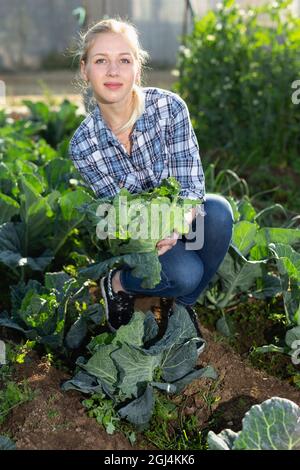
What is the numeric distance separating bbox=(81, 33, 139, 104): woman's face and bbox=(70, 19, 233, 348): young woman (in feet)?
0.18

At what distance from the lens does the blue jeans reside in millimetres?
2713

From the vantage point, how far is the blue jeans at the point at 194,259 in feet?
8.90

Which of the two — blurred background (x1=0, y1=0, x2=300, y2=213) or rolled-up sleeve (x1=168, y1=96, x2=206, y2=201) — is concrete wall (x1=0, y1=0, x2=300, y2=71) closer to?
blurred background (x1=0, y1=0, x2=300, y2=213)

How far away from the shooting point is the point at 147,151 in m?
2.77

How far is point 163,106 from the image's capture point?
2758 millimetres

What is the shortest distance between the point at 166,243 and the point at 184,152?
400 mm

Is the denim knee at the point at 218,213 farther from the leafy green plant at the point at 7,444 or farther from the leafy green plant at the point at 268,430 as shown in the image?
the leafy green plant at the point at 7,444

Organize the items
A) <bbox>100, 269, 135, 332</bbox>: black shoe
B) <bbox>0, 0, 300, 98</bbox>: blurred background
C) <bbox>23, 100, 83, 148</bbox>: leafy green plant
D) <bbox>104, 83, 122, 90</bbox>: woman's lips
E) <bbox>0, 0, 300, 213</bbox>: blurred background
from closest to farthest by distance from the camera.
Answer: <bbox>104, 83, 122, 90</bbox>: woman's lips, <bbox>100, 269, 135, 332</bbox>: black shoe, <bbox>0, 0, 300, 213</bbox>: blurred background, <bbox>23, 100, 83, 148</bbox>: leafy green plant, <bbox>0, 0, 300, 98</bbox>: blurred background

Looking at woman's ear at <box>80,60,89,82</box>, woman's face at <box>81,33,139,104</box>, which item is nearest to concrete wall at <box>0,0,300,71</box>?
woman's ear at <box>80,60,89,82</box>

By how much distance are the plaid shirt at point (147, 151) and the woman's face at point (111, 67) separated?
184mm

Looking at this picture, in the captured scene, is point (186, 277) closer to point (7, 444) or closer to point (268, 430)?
point (268, 430)

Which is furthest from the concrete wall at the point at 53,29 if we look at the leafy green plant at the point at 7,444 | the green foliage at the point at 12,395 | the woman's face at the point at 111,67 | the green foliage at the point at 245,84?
the leafy green plant at the point at 7,444

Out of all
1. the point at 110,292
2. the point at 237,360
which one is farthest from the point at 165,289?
the point at 237,360

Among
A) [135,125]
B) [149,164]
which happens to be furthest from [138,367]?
[135,125]
